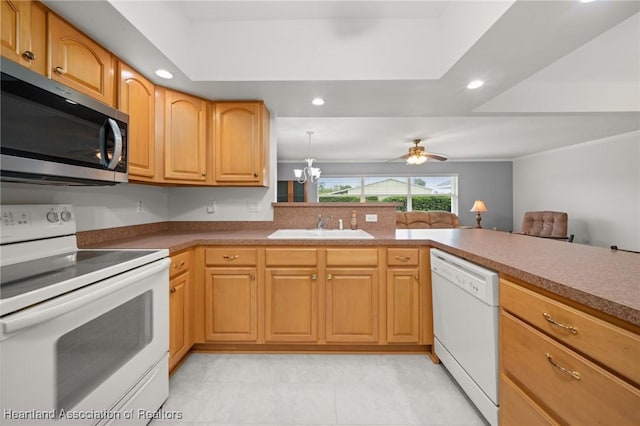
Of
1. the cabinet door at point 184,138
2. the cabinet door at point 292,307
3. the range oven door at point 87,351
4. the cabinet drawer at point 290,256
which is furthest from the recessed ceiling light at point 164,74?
the cabinet door at point 292,307

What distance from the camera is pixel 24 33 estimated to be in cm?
111

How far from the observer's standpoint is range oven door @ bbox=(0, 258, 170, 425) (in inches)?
29.9

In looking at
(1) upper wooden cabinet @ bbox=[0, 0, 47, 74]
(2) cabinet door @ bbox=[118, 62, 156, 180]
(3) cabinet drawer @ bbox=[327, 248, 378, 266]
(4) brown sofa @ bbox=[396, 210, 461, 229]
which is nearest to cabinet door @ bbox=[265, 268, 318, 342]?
(3) cabinet drawer @ bbox=[327, 248, 378, 266]

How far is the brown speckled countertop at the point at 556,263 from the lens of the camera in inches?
30.5

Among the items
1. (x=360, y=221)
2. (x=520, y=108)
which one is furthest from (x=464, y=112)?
(x=360, y=221)

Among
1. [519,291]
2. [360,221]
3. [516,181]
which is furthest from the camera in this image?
[516,181]

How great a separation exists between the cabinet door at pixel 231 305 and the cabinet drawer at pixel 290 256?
16 cm

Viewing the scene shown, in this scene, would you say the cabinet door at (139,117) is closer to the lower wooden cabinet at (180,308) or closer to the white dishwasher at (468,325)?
the lower wooden cabinet at (180,308)

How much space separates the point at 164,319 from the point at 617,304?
185cm

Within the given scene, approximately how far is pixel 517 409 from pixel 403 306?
0.90 metres

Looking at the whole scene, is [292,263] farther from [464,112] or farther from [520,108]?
[520,108]

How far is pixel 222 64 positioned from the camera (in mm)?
1886

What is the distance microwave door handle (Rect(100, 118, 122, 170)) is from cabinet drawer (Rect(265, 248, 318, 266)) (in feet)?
3.45

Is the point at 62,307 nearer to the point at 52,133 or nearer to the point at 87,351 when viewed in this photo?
the point at 87,351
